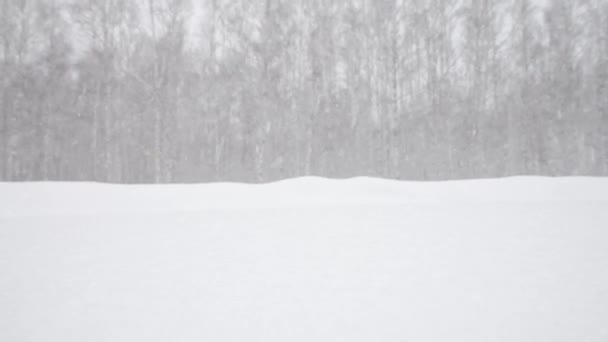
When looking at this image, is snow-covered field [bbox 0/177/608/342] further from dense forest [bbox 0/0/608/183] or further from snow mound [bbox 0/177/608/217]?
dense forest [bbox 0/0/608/183]

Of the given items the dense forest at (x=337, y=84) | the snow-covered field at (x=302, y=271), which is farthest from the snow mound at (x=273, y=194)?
the dense forest at (x=337, y=84)

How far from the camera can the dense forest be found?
13.6 metres

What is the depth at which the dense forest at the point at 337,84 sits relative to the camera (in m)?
13.6

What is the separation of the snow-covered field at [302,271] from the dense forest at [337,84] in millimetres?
7943

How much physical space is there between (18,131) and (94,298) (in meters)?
16.6

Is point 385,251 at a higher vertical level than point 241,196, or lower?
lower

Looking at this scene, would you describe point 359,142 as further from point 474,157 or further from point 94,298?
point 94,298

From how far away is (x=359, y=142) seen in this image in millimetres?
Answer: 15906

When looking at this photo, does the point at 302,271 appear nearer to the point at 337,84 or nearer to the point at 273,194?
the point at 273,194

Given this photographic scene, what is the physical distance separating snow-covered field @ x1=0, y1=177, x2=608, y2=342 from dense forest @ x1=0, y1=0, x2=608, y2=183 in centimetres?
794

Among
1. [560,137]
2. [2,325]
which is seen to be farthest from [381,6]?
[2,325]

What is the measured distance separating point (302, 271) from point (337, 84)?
13405 millimetres

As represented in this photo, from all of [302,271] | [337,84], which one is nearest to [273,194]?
[302,271]

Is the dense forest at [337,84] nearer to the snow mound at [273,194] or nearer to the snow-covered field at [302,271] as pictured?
the snow mound at [273,194]
